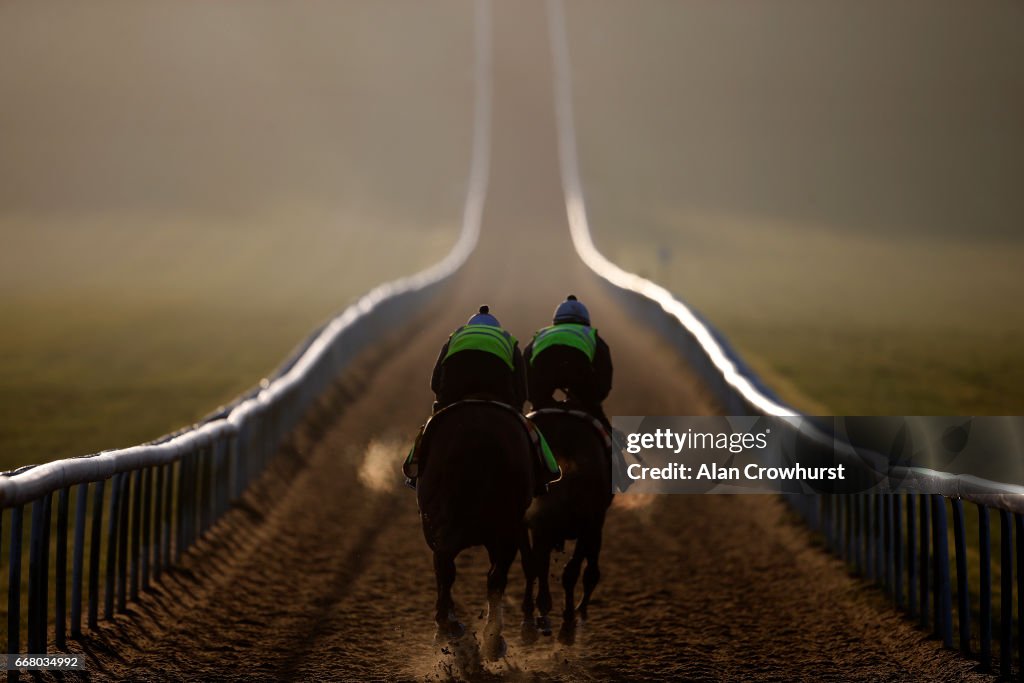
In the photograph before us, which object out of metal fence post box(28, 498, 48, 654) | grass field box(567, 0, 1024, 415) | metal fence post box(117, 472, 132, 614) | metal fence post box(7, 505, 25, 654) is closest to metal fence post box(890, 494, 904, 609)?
metal fence post box(117, 472, 132, 614)

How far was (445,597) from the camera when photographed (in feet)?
27.8

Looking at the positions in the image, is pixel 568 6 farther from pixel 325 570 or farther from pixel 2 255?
pixel 325 570

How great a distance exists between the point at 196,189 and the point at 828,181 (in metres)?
42.9

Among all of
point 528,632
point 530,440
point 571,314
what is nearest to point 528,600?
point 528,632

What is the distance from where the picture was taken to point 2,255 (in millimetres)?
59500

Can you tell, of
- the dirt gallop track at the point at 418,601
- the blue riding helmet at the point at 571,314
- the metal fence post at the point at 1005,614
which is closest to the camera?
the metal fence post at the point at 1005,614

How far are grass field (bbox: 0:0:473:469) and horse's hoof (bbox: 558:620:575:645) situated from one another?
965cm

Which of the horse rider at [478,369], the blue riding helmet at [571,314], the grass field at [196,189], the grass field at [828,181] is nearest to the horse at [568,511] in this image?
the horse rider at [478,369]

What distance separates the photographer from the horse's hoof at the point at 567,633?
9.15 m

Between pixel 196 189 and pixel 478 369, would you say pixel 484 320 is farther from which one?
pixel 196 189

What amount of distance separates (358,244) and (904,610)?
61954 mm

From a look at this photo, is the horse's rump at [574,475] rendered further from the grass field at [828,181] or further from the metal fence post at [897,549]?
the grass field at [828,181]

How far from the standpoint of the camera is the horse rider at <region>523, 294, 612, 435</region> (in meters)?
9.61

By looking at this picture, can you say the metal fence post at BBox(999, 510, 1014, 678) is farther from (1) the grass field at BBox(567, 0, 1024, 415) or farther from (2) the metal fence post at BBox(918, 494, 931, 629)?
(1) the grass field at BBox(567, 0, 1024, 415)
